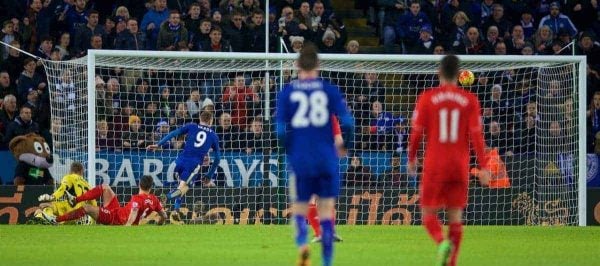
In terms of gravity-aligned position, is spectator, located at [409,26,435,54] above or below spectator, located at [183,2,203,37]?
below

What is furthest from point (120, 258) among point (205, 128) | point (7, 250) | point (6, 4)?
point (6, 4)

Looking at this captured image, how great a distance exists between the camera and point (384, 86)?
72.5 ft

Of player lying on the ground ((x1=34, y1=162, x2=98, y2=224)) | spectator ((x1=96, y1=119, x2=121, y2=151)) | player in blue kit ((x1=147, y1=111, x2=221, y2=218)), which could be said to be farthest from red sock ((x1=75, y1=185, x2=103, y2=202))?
spectator ((x1=96, y1=119, x2=121, y2=151))

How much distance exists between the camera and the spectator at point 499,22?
25.4 metres

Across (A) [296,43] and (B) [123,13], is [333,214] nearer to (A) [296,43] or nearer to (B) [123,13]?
(A) [296,43]

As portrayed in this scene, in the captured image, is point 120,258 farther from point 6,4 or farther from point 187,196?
point 6,4

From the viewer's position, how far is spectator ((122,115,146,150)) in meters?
21.3

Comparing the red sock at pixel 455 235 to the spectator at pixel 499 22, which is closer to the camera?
the red sock at pixel 455 235

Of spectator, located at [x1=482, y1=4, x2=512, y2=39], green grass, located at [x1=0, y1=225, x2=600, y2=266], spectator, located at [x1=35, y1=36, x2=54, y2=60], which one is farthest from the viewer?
spectator, located at [x1=482, y1=4, x2=512, y2=39]

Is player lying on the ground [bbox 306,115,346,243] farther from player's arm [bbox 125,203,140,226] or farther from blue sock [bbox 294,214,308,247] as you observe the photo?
player's arm [bbox 125,203,140,226]

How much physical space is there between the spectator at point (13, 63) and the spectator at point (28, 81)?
11.4 inches

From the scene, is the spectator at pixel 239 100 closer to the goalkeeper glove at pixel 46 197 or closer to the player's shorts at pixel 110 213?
the player's shorts at pixel 110 213

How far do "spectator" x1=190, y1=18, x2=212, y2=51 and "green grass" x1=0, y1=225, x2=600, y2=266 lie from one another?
5.87 m

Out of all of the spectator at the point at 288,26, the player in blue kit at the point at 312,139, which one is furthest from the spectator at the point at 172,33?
the player in blue kit at the point at 312,139
